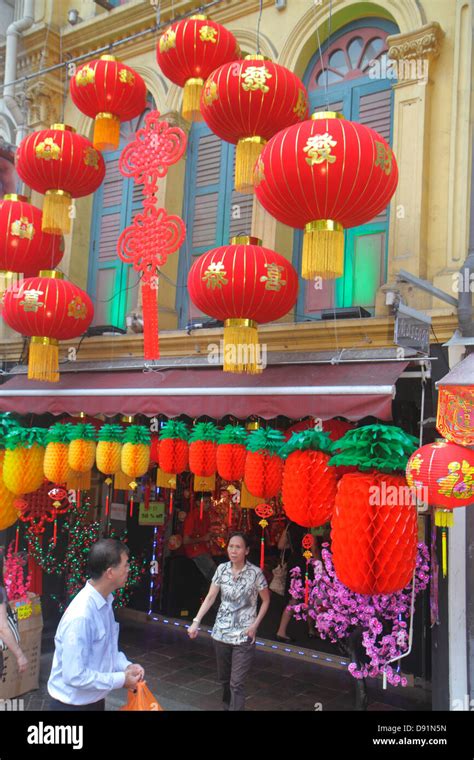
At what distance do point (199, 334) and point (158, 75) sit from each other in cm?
395

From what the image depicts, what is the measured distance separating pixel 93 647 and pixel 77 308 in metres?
4.29

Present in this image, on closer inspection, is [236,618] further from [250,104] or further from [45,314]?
[250,104]

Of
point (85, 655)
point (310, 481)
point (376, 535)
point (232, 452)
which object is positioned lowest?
point (85, 655)

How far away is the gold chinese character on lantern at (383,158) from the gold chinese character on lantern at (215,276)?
1.53 meters

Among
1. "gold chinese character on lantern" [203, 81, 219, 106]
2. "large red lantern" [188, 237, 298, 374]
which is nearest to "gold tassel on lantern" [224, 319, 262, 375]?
"large red lantern" [188, 237, 298, 374]

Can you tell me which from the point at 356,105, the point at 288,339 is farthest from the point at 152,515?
the point at 356,105

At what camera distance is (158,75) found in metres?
8.90

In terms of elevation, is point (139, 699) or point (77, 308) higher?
point (77, 308)

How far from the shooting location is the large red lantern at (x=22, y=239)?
24.7 ft

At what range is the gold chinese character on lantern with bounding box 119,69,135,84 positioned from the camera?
276 inches

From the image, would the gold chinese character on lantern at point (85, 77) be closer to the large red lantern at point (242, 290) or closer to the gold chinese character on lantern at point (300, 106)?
the gold chinese character on lantern at point (300, 106)

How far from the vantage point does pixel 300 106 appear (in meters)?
6.05

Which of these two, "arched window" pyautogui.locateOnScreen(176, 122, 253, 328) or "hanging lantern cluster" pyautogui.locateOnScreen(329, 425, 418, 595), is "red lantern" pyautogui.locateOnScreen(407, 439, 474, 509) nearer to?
"hanging lantern cluster" pyautogui.locateOnScreen(329, 425, 418, 595)
